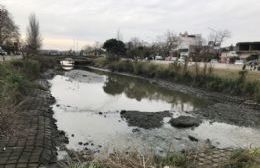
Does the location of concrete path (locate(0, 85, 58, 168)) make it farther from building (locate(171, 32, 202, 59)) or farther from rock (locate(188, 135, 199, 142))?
building (locate(171, 32, 202, 59))

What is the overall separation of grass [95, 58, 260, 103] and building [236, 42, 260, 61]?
3076 centimetres

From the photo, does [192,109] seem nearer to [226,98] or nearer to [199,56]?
[226,98]

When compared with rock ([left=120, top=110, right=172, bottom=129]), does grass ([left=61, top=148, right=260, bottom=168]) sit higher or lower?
higher

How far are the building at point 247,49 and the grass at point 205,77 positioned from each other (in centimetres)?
3076

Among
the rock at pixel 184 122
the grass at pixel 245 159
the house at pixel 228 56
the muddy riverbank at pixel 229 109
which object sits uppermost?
the house at pixel 228 56

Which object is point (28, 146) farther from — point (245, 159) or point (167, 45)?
point (167, 45)

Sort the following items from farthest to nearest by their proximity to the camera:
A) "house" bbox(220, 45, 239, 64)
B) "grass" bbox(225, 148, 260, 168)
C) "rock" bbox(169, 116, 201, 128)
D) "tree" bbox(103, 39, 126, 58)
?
"tree" bbox(103, 39, 126, 58)
"house" bbox(220, 45, 239, 64)
"rock" bbox(169, 116, 201, 128)
"grass" bbox(225, 148, 260, 168)

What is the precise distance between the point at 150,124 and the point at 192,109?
9.51m

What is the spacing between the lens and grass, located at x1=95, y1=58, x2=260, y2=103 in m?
35.9

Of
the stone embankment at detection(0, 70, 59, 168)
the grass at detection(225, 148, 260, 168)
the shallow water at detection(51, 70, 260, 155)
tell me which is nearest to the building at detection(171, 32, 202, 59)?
the shallow water at detection(51, 70, 260, 155)

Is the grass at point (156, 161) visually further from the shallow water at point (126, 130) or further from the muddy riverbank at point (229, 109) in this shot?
the muddy riverbank at point (229, 109)

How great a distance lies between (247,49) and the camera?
289ft

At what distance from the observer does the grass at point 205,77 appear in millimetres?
35906

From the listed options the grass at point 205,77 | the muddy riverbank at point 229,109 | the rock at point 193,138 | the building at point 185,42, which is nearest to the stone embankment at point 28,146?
the rock at point 193,138
